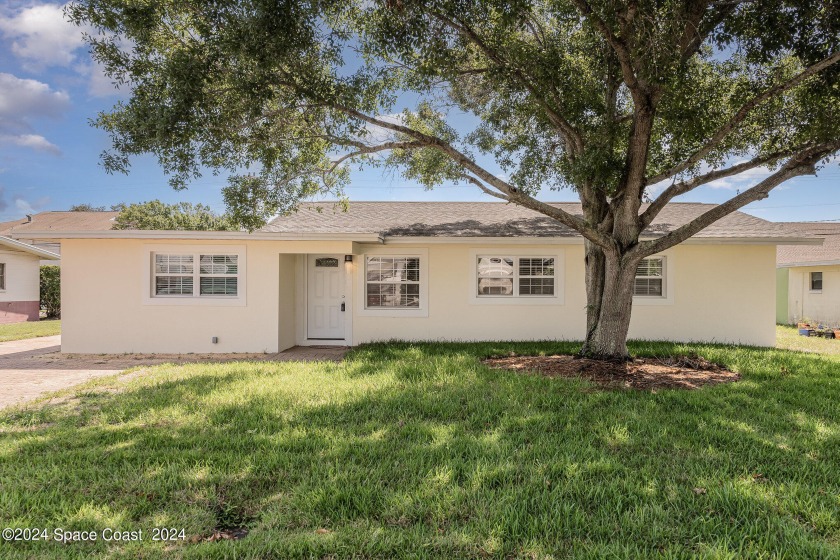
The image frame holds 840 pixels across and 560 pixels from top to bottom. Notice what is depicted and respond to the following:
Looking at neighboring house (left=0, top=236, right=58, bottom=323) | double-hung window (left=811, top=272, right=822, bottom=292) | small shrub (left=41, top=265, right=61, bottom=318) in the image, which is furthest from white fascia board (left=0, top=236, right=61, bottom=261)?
double-hung window (left=811, top=272, right=822, bottom=292)

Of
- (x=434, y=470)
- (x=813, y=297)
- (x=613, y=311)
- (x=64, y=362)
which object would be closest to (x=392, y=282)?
(x=613, y=311)

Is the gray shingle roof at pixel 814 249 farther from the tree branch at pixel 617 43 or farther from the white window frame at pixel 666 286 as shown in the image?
the tree branch at pixel 617 43

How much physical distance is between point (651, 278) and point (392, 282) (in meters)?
6.47

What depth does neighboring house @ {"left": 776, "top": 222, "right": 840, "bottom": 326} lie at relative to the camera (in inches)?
633

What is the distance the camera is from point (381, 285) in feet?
35.5

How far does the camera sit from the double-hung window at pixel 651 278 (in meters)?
10.7

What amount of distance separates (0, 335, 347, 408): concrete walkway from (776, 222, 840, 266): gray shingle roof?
729 inches

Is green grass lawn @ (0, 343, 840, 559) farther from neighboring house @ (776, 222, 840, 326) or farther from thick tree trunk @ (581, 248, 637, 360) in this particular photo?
neighboring house @ (776, 222, 840, 326)

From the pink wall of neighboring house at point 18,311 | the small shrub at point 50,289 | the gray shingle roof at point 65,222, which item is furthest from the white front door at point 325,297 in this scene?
the gray shingle roof at point 65,222

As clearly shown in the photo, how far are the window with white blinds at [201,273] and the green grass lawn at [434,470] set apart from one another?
3.92 metres

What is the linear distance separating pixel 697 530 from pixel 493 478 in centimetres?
138

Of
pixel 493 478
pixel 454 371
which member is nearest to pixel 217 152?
pixel 454 371

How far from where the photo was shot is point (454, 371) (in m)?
7.12

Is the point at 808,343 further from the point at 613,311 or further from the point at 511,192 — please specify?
the point at 511,192
